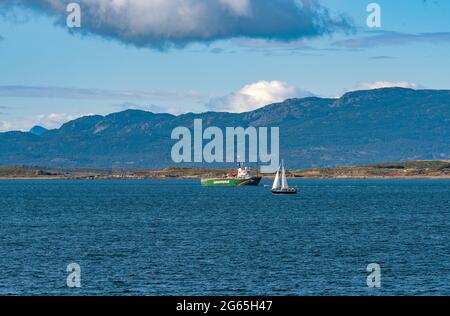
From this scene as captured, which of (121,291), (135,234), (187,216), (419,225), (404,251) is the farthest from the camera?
(187,216)

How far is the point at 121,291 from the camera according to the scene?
52250 millimetres

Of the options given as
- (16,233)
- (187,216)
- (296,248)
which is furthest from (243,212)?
(296,248)

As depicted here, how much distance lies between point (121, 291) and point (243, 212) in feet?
307

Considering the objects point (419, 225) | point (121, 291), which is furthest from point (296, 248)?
point (419, 225)

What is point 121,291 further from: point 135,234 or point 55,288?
point 135,234

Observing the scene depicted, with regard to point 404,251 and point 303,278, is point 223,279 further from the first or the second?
point 404,251

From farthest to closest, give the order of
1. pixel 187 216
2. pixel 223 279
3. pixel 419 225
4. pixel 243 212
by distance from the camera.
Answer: pixel 243 212 → pixel 187 216 → pixel 419 225 → pixel 223 279

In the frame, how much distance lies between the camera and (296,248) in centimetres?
7925

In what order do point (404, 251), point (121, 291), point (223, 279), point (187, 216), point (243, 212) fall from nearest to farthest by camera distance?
point (121, 291)
point (223, 279)
point (404, 251)
point (187, 216)
point (243, 212)

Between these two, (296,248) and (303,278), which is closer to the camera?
(303,278)

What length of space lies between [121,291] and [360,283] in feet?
54.0

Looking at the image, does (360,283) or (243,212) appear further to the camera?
(243,212)
